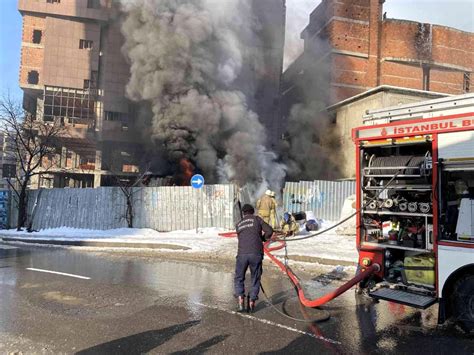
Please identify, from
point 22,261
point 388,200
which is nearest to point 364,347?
point 388,200

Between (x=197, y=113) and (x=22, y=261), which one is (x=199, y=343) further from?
(x=197, y=113)

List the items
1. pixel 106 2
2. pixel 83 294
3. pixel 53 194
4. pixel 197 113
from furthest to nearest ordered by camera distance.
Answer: pixel 106 2 < pixel 197 113 < pixel 53 194 < pixel 83 294

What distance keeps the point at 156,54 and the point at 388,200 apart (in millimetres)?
22619

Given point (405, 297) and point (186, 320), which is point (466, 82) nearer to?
point (405, 297)

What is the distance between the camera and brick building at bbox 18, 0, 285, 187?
34938 mm

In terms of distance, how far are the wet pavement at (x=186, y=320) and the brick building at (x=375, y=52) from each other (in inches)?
996

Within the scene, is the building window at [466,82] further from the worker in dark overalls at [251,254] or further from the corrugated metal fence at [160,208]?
the worker in dark overalls at [251,254]

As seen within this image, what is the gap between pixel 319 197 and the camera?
16.5 m

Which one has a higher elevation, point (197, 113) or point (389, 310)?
point (197, 113)

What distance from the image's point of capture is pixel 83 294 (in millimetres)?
6148

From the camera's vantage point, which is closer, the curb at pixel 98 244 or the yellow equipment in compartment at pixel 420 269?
the yellow equipment in compartment at pixel 420 269

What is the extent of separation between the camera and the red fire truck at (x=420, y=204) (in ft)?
14.8

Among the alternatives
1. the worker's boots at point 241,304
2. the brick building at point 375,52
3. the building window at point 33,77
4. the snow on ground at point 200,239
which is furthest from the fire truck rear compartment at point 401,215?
the building window at point 33,77

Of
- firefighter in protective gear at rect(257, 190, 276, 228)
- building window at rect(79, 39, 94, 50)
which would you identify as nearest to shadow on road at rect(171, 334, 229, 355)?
firefighter in protective gear at rect(257, 190, 276, 228)
